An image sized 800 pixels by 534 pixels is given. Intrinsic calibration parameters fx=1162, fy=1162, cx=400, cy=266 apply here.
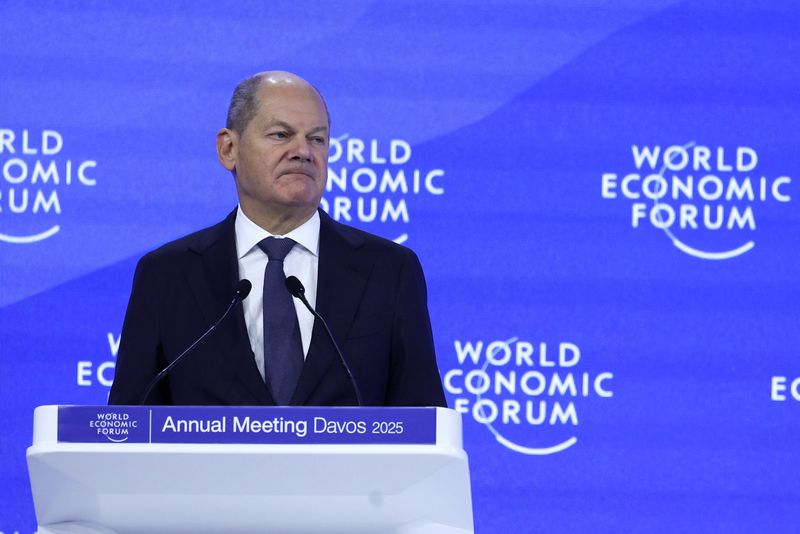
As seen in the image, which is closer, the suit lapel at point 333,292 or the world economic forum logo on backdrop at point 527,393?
the suit lapel at point 333,292

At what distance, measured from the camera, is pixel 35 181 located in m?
3.02

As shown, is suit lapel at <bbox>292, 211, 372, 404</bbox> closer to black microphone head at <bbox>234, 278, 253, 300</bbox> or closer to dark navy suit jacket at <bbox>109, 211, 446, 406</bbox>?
dark navy suit jacket at <bbox>109, 211, 446, 406</bbox>

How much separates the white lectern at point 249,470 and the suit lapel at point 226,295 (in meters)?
0.55

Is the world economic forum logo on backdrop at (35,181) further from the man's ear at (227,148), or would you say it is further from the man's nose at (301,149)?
the man's nose at (301,149)

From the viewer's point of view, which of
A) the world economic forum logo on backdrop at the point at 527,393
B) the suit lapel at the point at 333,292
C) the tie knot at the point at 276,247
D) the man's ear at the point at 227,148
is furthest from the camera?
the world economic forum logo on backdrop at the point at 527,393

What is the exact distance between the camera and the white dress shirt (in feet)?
6.66

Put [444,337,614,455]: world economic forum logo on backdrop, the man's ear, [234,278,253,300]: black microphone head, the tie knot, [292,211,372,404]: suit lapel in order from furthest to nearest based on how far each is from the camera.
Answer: [444,337,614,455]: world economic forum logo on backdrop < the man's ear < the tie knot < [292,211,372,404]: suit lapel < [234,278,253,300]: black microphone head

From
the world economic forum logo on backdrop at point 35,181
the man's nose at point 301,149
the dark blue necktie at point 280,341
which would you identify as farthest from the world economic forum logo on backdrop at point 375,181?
the dark blue necktie at point 280,341

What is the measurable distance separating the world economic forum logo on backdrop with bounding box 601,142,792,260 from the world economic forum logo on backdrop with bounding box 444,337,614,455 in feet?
1.39

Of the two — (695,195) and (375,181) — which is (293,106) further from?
(695,195)

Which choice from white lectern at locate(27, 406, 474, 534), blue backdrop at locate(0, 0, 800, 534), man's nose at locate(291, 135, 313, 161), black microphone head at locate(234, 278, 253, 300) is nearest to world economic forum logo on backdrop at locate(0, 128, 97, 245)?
blue backdrop at locate(0, 0, 800, 534)

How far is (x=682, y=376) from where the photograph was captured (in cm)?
301

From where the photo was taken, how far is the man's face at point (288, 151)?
215cm

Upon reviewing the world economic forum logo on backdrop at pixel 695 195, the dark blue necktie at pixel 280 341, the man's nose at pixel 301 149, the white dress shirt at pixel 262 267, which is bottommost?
the dark blue necktie at pixel 280 341
